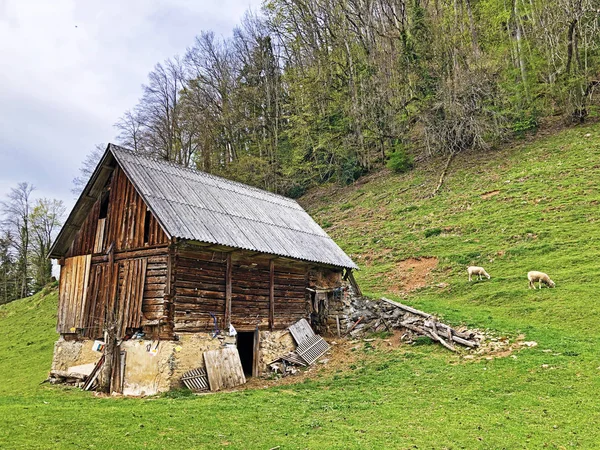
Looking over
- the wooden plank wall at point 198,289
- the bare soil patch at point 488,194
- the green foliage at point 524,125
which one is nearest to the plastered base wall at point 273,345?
the wooden plank wall at point 198,289

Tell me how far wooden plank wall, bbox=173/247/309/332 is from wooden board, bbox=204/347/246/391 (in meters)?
0.87

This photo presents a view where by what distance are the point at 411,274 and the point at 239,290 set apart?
11.2 meters

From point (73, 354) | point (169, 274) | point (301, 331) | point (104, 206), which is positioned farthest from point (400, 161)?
point (73, 354)

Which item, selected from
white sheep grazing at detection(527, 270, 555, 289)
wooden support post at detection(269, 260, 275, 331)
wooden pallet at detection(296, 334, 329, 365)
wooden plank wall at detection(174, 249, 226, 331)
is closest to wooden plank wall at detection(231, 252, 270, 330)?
wooden support post at detection(269, 260, 275, 331)

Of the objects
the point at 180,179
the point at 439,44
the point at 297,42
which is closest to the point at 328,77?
the point at 297,42

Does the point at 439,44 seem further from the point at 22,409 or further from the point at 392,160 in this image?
the point at 22,409

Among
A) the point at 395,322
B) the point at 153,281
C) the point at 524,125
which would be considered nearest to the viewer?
the point at 153,281

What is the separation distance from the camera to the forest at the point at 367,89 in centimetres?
3612

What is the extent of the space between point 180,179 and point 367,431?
11455mm

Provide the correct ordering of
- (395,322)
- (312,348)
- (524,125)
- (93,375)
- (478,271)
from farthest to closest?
(524,125) < (478,271) < (395,322) < (312,348) < (93,375)

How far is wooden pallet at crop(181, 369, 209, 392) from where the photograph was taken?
12922 millimetres

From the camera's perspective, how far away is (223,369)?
13852 millimetres

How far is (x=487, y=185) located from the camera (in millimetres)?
30625

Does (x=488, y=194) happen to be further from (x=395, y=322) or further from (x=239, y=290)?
(x=239, y=290)
